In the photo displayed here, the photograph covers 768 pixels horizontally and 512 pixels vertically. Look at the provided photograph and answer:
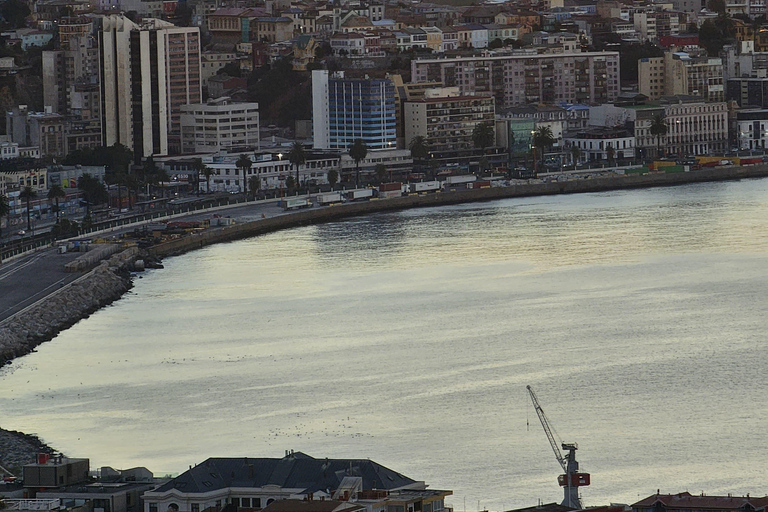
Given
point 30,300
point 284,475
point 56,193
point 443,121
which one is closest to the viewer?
point 284,475

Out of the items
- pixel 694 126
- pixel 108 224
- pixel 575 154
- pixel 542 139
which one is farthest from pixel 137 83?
pixel 694 126

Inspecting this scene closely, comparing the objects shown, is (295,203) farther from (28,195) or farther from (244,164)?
(28,195)

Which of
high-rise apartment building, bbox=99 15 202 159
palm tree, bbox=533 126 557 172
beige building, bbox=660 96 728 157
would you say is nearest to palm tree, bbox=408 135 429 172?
palm tree, bbox=533 126 557 172

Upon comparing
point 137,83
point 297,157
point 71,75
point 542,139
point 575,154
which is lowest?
point 575,154

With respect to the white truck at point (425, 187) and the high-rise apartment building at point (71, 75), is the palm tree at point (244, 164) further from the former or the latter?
the high-rise apartment building at point (71, 75)

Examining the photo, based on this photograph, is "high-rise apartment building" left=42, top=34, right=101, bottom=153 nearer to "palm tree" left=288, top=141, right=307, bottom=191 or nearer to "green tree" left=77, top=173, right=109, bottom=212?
"palm tree" left=288, top=141, right=307, bottom=191

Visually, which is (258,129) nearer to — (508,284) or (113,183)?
(113,183)
